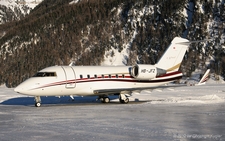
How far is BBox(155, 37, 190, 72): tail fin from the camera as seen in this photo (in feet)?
97.5

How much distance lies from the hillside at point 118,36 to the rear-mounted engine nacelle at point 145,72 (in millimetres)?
56257

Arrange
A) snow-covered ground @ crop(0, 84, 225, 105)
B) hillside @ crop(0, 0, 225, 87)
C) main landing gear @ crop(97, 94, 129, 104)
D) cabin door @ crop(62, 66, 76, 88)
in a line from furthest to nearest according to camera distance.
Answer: hillside @ crop(0, 0, 225, 87)
main landing gear @ crop(97, 94, 129, 104)
snow-covered ground @ crop(0, 84, 225, 105)
cabin door @ crop(62, 66, 76, 88)

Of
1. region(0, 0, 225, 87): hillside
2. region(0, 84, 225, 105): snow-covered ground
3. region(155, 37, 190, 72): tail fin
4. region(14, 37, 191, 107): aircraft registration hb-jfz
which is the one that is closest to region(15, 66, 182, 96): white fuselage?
region(14, 37, 191, 107): aircraft registration hb-jfz

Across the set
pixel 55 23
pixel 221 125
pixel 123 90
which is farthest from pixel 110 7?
pixel 221 125

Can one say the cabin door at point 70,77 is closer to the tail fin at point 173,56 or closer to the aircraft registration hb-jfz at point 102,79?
the aircraft registration hb-jfz at point 102,79

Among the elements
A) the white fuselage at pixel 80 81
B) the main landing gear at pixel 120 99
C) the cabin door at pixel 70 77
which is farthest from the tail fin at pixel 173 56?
the cabin door at pixel 70 77

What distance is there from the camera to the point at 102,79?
1070 inches

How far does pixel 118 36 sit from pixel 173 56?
75.9 meters

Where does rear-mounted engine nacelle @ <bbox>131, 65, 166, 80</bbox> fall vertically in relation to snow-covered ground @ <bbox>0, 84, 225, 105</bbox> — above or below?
above

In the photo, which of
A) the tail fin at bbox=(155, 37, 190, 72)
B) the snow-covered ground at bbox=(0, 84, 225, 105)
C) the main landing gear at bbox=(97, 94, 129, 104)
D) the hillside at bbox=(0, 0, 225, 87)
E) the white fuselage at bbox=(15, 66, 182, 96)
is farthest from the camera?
the hillside at bbox=(0, 0, 225, 87)

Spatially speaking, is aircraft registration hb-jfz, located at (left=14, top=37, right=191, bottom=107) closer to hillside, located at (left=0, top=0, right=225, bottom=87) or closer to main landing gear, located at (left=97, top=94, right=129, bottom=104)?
main landing gear, located at (left=97, top=94, right=129, bottom=104)

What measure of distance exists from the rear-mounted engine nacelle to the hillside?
56257 millimetres

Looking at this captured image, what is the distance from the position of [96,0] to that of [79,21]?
63.6 ft

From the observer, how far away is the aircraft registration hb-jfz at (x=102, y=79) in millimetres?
24562
